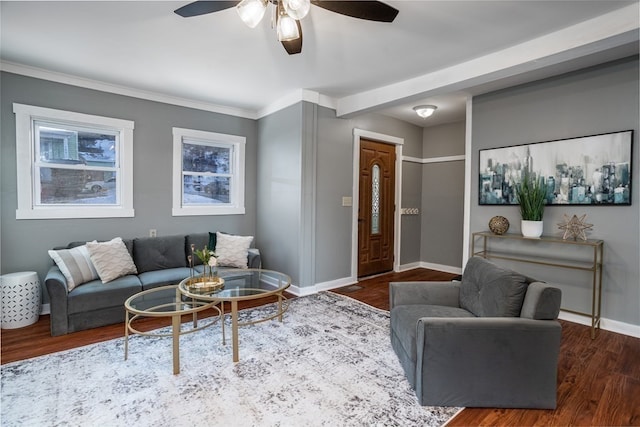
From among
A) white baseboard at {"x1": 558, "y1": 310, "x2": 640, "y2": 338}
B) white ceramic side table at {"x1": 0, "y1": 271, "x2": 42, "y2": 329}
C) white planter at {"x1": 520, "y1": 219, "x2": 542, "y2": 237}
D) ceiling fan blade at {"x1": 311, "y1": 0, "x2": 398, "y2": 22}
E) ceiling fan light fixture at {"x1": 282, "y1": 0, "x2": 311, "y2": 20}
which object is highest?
ceiling fan blade at {"x1": 311, "y1": 0, "x2": 398, "y2": 22}

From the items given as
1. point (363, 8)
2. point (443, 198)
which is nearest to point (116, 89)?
point (363, 8)

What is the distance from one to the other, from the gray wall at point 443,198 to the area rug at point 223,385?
3.16 meters

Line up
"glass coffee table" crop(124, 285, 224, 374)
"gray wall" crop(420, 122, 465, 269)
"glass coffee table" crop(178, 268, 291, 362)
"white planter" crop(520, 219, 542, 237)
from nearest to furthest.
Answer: "glass coffee table" crop(124, 285, 224, 374)
"glass coffee table" crop(178, 268, 291, 362)
"white planter" crop(520, 219, 542, 237)
"gray wall" crop(420, 122, 465, 269)

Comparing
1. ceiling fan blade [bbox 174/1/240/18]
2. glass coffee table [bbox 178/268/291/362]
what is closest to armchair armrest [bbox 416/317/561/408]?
glass coffee table [bbox 178/268/291/362]

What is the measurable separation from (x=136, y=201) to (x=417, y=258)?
4.73 metres

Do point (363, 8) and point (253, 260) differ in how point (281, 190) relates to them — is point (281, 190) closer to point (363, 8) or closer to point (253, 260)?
point (253, 260)

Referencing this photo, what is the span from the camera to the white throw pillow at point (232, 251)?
3.99 meters

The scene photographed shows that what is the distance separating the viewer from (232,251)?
4.06 metres

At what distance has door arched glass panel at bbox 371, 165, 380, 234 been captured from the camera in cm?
514

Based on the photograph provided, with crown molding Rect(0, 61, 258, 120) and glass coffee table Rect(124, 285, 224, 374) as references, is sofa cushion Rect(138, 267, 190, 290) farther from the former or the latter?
crown molding Rect(0, 61, 258, 120)

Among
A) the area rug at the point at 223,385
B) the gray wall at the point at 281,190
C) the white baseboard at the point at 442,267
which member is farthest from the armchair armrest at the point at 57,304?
the white baseboard at the point at 442,267

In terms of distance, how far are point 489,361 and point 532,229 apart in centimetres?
206

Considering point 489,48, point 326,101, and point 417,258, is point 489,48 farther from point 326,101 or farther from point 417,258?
point 417,258

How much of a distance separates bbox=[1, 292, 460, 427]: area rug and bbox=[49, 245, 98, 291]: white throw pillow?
77 centimetres
